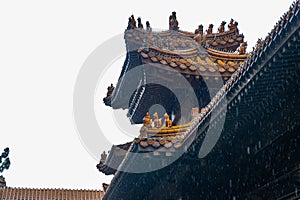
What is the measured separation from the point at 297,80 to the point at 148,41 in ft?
21.4

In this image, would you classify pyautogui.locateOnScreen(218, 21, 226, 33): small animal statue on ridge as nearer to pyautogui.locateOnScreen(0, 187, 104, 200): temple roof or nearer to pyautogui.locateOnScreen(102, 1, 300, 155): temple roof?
pyautogui.locateOnScreen(102, 1, 300, 155): temple roof

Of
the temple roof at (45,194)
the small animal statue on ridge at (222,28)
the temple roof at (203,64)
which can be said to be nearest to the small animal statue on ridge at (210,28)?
the small animal statue on ridge at (222,28)

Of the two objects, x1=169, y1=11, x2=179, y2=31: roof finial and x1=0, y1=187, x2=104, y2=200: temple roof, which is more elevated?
x1=169, y1=11, x2=179, y2=31: roof finial

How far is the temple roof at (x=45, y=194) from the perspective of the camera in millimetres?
19938

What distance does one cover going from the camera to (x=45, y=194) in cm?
2027

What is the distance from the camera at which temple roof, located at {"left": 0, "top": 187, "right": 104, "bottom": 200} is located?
785 inches

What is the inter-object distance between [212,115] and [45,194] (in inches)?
595

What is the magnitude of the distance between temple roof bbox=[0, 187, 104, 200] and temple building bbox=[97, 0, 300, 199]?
738 cm

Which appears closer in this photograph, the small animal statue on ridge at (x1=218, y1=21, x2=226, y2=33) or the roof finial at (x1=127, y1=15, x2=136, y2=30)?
the roof finial at (x1=127, y1=15, x2=136, y2=30)

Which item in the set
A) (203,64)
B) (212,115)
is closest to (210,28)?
(203,64)

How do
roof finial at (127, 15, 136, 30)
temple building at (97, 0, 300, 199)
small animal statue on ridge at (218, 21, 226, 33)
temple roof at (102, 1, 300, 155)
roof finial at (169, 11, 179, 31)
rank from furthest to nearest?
small animal statue on ridge at (218, 21, 226, 33) < roof finial at (169, 11, 179, 31) < roof finial at (127, 15, 136, 30) < temple building at (97, 0, 300, 199) < temple roof at (102, 1, 300, 155)

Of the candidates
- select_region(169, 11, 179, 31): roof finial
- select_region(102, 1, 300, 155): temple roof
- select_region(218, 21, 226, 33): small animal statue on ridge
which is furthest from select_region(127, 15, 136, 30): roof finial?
select_region(218, 21, 226, 33): small animal statue on ridge

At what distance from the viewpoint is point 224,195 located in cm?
789

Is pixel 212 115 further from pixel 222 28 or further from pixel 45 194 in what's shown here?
pixel 45 194
